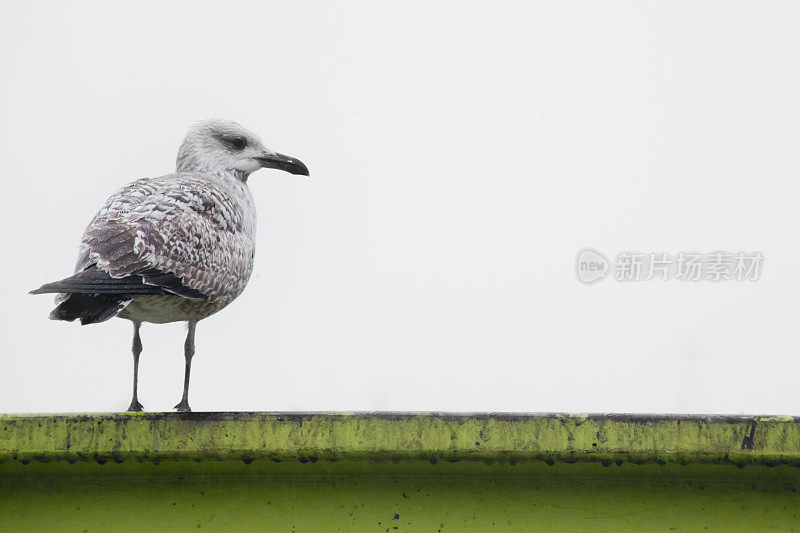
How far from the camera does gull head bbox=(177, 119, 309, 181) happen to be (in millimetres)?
3609

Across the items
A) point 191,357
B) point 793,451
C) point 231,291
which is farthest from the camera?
point 191,357

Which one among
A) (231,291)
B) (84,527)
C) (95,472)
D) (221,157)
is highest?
(221,157)

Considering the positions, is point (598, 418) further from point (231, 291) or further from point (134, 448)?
point (231, 291)

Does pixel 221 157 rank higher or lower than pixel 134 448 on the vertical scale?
higher

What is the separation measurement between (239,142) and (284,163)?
224 mm

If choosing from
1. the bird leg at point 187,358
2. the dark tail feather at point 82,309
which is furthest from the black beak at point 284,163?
the dark tail feather at point 82,309

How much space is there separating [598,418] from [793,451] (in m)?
0.38

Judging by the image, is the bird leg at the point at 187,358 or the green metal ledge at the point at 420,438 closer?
the green metal ledge at the point at 420,438

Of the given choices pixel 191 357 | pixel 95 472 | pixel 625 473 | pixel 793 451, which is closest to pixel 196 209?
pixel 191 357

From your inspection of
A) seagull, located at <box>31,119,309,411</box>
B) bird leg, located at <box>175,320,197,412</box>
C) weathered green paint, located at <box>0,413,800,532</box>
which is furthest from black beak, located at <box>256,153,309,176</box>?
weathered green paint, located at <box>0,413,800,532</box>

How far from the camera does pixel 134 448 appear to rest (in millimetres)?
1617

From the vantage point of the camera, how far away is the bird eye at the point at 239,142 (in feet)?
12.0

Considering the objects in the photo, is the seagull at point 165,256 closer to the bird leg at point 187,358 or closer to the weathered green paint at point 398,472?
the bird leg at point 187,358

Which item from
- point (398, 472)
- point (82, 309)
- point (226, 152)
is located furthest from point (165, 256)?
point (398, 472)
